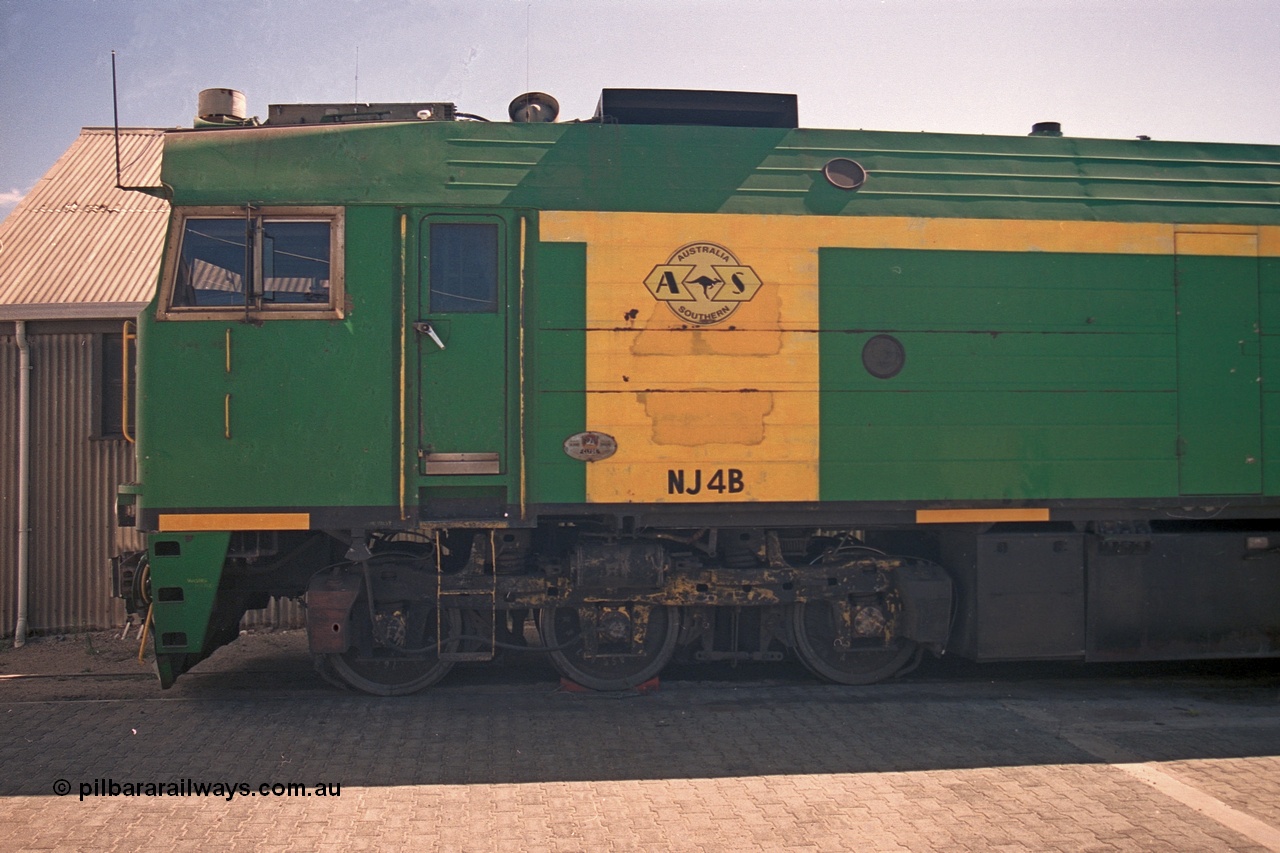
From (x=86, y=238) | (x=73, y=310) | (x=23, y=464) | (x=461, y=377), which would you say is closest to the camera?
(x=461, y=377)

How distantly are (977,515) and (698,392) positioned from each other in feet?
7.30

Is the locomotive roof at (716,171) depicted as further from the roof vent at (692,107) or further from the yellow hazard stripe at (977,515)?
the yellow hazard stripe at (977,515)

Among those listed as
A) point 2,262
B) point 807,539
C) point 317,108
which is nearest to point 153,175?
point 2,262

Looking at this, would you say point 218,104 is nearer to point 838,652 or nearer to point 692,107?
point 692,107

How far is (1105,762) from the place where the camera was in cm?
533

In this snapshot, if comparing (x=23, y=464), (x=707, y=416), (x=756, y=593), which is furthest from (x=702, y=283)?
(x=23, y=464)

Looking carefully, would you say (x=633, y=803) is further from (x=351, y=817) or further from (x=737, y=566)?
(x=737, y=566)

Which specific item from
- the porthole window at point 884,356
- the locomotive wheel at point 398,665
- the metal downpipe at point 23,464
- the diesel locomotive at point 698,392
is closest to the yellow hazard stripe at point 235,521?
the diesel locomotive at point 698,392

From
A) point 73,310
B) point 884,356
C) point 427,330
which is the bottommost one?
point 884,356

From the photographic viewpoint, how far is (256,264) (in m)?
6.16

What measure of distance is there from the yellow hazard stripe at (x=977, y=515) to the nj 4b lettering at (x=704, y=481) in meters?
1.36

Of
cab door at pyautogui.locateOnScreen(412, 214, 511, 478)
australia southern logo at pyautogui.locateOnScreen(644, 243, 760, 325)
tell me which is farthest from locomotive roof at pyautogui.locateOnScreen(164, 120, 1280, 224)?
cab door at pyautogui.locateOnScreen(412, 214, 511, 478)

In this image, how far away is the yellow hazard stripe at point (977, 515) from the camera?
658 centimetres

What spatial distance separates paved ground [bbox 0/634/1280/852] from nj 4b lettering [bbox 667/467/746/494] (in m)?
1.51
